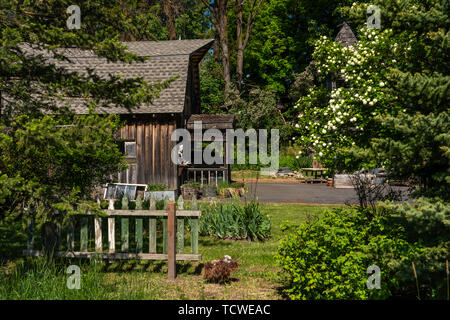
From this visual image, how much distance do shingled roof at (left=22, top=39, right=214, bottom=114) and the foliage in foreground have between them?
35.8 ft

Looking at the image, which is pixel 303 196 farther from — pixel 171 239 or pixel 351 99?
pixel 171 239

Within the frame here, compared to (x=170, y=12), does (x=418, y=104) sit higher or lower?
lower

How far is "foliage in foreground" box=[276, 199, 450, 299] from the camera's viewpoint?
420 centimetres

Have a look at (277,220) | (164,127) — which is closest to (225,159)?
(164,127)

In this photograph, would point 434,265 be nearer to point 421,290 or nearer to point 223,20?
point 421,290

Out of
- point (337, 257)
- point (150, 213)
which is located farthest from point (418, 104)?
point (150, 213)

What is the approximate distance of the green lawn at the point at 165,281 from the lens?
494 centimetres

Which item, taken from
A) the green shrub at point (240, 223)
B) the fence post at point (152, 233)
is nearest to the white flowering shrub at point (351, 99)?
the green shrub at point (240, 223)

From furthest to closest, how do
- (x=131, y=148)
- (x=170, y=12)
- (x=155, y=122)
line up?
(x=170, y=12), (x=131, y=148), (x=155, y=122)

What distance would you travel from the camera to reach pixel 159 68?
674 inches

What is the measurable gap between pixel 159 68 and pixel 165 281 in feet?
41.2

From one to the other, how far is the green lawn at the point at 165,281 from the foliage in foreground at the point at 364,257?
534mm

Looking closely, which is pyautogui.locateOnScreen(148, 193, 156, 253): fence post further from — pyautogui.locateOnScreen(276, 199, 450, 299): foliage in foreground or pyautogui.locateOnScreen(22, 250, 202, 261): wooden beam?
pyautogui.locateOnScreen(276, 199, 450, 299): foliage in foreground

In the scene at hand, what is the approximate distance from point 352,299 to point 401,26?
3.34 metres
